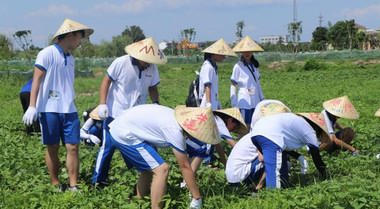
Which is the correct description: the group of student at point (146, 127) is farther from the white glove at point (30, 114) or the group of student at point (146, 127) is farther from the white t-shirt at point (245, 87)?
the white t-shirt at point (245, 87)

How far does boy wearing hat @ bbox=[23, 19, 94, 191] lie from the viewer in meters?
5.03

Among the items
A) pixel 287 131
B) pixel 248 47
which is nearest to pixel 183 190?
pixel 287 131

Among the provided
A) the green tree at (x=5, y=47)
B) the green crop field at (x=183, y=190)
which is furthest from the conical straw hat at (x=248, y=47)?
the green tree at (x=5, y=47)

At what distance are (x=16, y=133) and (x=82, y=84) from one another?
45.8ft

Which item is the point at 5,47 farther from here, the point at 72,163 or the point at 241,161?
the point at 241,161

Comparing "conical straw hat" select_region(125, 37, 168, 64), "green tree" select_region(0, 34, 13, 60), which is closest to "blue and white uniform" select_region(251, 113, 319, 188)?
"conical straw hat" select_region(125, 37, 168, 64)

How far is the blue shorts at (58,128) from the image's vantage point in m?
5.05

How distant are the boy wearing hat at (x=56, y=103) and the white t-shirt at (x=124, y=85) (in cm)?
41

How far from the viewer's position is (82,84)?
72.4 ft

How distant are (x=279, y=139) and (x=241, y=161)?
0.49 m

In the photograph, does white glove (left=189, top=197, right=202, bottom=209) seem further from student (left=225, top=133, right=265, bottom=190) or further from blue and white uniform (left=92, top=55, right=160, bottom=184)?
blue and white uniform (left=92, top=55, right=160, bottom=184)

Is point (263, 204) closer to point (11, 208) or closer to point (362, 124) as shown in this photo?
point (11, 208)

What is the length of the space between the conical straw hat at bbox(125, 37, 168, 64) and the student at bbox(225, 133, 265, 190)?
3.83 feet

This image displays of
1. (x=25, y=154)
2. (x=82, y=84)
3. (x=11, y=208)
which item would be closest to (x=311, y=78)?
(x=82, y=84)
